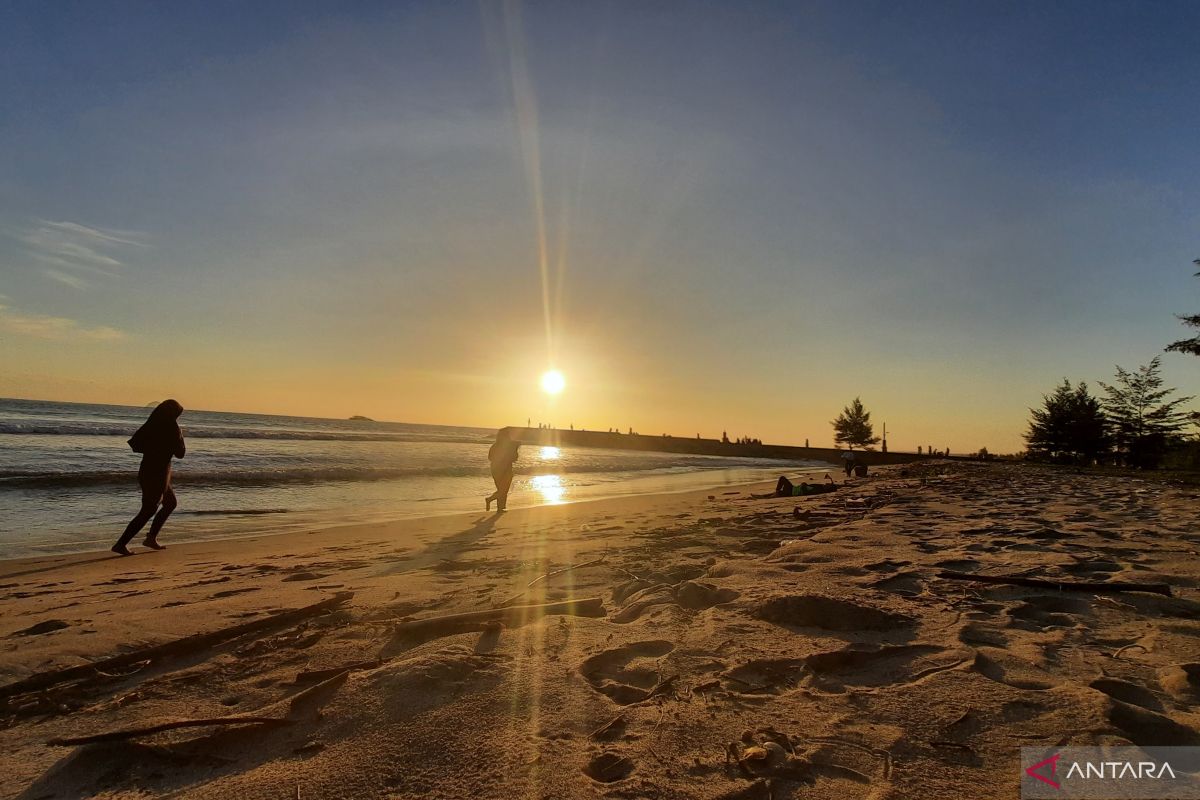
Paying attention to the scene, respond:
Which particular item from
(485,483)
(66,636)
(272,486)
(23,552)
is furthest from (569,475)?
(66,636)

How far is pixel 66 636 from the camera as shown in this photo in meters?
3.79

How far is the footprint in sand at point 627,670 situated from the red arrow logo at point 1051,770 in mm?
1507

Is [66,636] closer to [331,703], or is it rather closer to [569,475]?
[331,703]

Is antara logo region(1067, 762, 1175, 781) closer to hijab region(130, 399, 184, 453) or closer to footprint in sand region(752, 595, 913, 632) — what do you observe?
footprint in sand region(752, 595, 913, 632)

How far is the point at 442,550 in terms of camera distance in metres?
7.50

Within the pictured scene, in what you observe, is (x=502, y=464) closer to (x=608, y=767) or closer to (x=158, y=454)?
(x=158, y=454)

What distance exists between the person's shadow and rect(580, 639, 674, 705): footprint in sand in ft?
11.3

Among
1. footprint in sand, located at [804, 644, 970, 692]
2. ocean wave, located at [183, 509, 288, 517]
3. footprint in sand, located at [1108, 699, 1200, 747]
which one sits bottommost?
ocean wave, located at [183, 509, 288, 517]

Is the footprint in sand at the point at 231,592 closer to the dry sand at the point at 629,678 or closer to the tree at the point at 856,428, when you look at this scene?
the dry sand at the point at 629,678

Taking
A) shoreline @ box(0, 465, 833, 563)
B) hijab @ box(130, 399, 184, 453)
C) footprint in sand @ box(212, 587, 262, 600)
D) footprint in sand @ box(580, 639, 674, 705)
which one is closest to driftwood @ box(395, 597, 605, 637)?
footprint in sand @ box(580, 639, 674, 705)

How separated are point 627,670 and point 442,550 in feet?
16.1

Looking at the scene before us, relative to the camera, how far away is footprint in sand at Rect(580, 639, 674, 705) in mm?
2849

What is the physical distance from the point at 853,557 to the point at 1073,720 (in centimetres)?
340

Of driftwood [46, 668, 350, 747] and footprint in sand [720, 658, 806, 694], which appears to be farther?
footprint in sand [720, 658, 806, 694]
